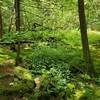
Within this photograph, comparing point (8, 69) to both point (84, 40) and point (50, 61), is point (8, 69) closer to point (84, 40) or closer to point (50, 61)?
point (50, 61)

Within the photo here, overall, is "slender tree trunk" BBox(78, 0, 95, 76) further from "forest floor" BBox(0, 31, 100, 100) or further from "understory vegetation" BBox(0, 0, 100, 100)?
"forest floor" BBox(0, 31, 100, 100)

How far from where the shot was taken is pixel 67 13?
50.8ft

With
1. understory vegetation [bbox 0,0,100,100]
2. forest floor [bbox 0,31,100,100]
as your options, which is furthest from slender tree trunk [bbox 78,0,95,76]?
forest floor [bbox 0,31,100,100]

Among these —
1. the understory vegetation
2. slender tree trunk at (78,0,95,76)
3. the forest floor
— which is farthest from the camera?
slender tree trunk at (78,0,95,76)

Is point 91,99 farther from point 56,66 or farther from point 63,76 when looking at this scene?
point 56,66

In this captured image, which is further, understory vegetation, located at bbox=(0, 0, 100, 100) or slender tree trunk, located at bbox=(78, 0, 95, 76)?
slender tree trunk, located at bbox=(78, 0, 95, 76)

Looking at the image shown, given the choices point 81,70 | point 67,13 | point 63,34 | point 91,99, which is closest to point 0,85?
point 91,99

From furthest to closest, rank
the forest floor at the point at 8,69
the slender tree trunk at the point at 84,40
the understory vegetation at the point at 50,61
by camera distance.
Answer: the slender tree trunk at the point at 84,40 → the understory vegetation at the point at 50,61 → the forest floor at the point at 8,69

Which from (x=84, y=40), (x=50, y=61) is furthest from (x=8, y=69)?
(x=84, y=40)

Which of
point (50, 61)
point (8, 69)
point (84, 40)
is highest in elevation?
point (84, 40)

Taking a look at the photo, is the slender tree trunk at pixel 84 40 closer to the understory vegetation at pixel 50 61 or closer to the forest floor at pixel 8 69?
the understory vegetation at pixel 50 61

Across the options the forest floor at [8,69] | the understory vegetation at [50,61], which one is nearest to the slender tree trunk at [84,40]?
the understory vegetation at [50,61]

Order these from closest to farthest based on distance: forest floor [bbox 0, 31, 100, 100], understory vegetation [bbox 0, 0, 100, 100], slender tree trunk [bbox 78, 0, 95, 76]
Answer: forest floor [bbox 0, 31, 100, 100] → understory vegetation [bbox 0, 0, 100, 100] → slender tree trunk [bbox 78, 0, 95, 76]

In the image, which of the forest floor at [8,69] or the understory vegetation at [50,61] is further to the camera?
the understory vegetation at [50,61]
